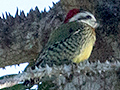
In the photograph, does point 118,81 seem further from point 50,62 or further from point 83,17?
point 83,17

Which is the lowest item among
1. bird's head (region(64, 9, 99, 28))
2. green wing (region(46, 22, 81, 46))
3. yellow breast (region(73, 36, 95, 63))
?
yellow breast (region(73, 36, 95, 63))

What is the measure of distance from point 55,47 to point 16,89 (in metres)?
0.84

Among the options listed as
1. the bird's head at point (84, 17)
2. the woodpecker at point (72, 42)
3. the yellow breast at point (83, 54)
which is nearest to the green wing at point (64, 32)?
the woodpecker at point (72, 42)

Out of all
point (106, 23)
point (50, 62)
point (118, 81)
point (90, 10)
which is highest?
point (90, 10)

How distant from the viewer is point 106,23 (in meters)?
3.88

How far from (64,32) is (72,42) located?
28 cm

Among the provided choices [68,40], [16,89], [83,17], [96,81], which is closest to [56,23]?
[83,17]

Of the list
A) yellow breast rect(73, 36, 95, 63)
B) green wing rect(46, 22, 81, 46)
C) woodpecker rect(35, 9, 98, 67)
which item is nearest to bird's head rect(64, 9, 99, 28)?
woodpecker rect(35, 9, 98, 67)

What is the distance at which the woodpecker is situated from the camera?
3219mm

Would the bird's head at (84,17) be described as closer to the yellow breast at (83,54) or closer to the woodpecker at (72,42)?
the woodpecker at (72,42)

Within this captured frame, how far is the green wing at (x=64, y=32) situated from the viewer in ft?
11.3

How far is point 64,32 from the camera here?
3521 millimetres

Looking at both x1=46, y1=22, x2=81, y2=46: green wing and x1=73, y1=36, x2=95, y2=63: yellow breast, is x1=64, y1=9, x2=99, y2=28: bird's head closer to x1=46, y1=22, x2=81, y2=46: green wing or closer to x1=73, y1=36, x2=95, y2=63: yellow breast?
x1=46, y1=22, x2=81, y2=46: green wing

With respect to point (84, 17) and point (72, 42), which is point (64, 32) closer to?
point (72, 42)
